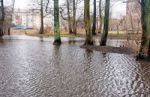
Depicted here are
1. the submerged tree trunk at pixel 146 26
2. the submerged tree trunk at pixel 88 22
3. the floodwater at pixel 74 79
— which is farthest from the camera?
the submerged tree trunk at pixel 88 22

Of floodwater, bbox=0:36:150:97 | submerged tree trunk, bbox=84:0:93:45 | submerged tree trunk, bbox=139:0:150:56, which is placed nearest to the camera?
floodwater, bbox=0:36:150:97

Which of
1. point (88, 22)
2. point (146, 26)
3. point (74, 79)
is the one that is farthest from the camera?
point (88, 22)

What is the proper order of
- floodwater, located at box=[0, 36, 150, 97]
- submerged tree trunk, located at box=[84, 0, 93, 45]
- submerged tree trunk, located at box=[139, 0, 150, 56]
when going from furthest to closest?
submerged tree trunk, located at box=[84, 0, 93, 45], submerged tree trunk, located at box=[139, 0, 150, 56], floodwater, located at box=[0, 36, 150, 97]

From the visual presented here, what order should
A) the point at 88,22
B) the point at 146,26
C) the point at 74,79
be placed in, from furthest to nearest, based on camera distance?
1. the point at 88,22
2. the point at 146,26
3. the point at 74,79

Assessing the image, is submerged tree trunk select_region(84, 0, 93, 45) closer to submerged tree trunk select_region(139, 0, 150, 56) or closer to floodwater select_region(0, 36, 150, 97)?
submerged tree trunk select_region(139, 0, 150, 56)

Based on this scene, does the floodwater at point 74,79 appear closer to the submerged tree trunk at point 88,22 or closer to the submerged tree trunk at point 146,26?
the submerged tree trunk at point 146,26

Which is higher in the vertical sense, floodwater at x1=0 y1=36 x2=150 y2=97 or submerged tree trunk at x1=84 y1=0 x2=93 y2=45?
submerged tree trunk at x1=84 y1=0 x2=93 y2=45

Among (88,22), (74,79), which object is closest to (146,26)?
(74,79)

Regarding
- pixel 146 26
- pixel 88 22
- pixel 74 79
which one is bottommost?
pixel 74 79

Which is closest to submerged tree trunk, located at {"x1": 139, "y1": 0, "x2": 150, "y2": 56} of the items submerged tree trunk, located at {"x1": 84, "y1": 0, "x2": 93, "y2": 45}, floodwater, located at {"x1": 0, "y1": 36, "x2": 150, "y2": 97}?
floodwater, located at {"x1": 0, "y1": 36, "x2": 150, "y2": 97}

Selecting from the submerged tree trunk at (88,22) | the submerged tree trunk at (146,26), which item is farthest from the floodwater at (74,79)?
the submerged tree trunk at (88,22)

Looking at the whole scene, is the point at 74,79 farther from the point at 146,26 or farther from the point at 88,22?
the point at 88,22

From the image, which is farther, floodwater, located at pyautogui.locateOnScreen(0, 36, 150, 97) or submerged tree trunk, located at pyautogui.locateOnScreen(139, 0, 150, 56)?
submerged tree trunk, located at pyautogui.locateOnScreen(139, 0, 150, 56)

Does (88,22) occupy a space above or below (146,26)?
above
